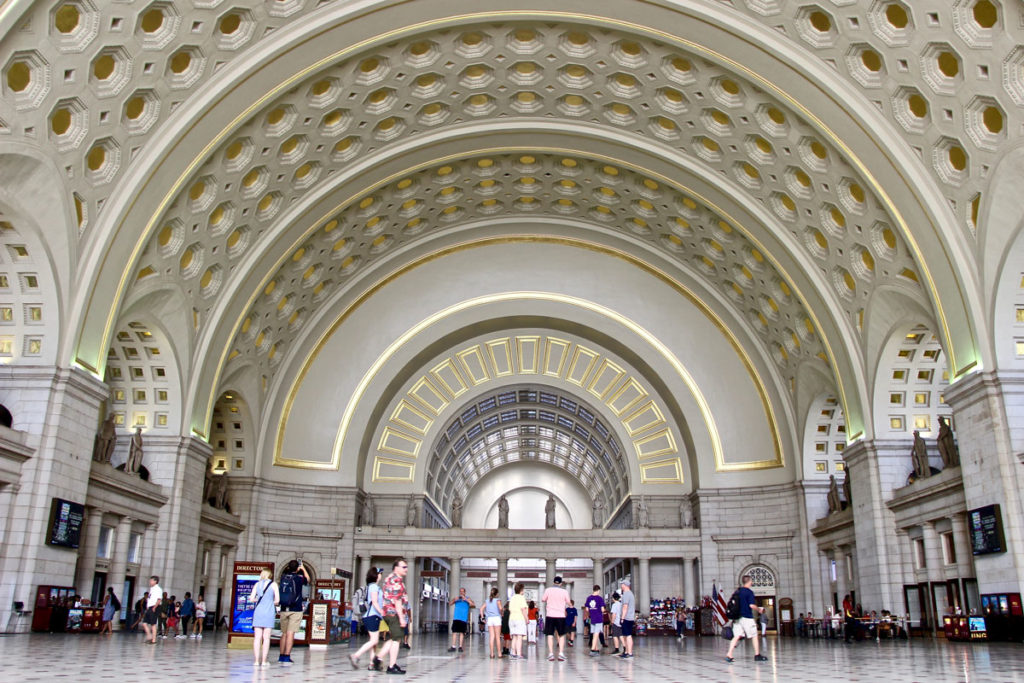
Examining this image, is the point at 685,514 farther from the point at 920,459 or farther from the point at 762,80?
the point at 762,80

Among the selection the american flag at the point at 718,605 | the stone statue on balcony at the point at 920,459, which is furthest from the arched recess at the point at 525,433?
the stone statue on balcony at the point at 920,459

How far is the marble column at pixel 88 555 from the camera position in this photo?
2233 centimetres

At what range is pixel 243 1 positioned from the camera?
19.2m

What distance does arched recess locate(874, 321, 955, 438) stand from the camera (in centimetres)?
2581

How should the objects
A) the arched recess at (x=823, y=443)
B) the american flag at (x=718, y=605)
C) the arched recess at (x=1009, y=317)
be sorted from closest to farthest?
1. the arched recess at (x=1009, y=317)
2. the american flag at (x=718, y=605)
3. the arched recess at (x=823, y=443)

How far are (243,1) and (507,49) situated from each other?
7737mm

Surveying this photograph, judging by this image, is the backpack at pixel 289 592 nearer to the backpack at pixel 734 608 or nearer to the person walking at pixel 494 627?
the person walking at pixel 494 627

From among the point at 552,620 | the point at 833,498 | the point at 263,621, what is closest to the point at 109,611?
the point at 263,621

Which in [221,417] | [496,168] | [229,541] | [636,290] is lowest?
Result: [229,541]

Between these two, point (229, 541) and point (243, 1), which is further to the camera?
point (229, 541)

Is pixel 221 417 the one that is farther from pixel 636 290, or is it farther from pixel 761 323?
pixel 761 323

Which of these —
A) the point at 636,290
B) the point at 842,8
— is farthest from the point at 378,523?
the point at 842,8

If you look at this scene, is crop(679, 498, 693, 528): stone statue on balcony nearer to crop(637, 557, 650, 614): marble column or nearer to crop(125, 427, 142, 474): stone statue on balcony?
crop(637, 557, 650, 614): marble column

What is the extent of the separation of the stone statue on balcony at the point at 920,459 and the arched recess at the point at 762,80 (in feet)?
16.2
